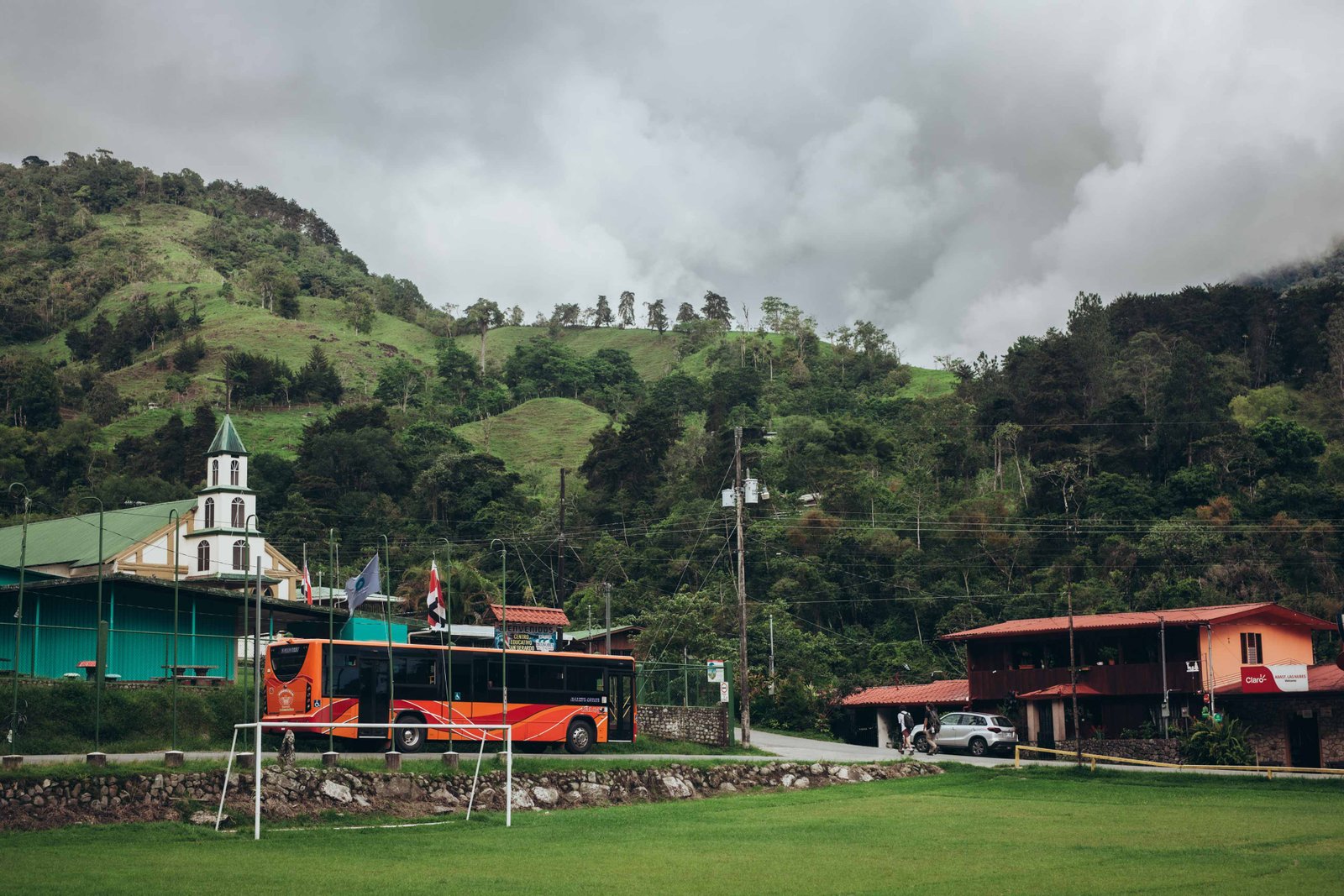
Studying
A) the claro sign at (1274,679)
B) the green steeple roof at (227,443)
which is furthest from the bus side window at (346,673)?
the green steeple roof at (227,443)

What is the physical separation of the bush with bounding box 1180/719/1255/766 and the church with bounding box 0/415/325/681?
28.4 meters

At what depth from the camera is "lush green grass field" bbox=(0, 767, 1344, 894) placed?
51.9ft

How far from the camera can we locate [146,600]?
39656mm

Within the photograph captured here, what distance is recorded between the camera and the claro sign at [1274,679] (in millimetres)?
39406

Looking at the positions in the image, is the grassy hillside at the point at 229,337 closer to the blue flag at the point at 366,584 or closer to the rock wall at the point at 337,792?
the blue flag at the point at 366,584

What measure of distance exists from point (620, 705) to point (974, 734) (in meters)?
14.1

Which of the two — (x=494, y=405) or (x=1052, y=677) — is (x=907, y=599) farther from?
(x=494, y=405)

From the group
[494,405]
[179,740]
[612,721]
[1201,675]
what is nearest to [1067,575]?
[1201,675]

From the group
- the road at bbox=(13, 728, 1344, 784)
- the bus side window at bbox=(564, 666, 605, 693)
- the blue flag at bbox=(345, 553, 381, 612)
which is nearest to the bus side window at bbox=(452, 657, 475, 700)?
the road at bbox=(13, 728, 1344, 784)

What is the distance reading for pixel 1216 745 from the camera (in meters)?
38.5

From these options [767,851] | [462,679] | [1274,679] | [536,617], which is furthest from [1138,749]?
[767,851]

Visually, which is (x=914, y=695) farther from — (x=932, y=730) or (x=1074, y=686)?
(x=1074, y=686)

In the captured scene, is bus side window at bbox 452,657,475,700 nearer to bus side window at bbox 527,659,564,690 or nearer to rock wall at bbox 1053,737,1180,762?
bus side window at bbox 527,659,564,690

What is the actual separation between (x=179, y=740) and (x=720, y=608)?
40.3 metres
